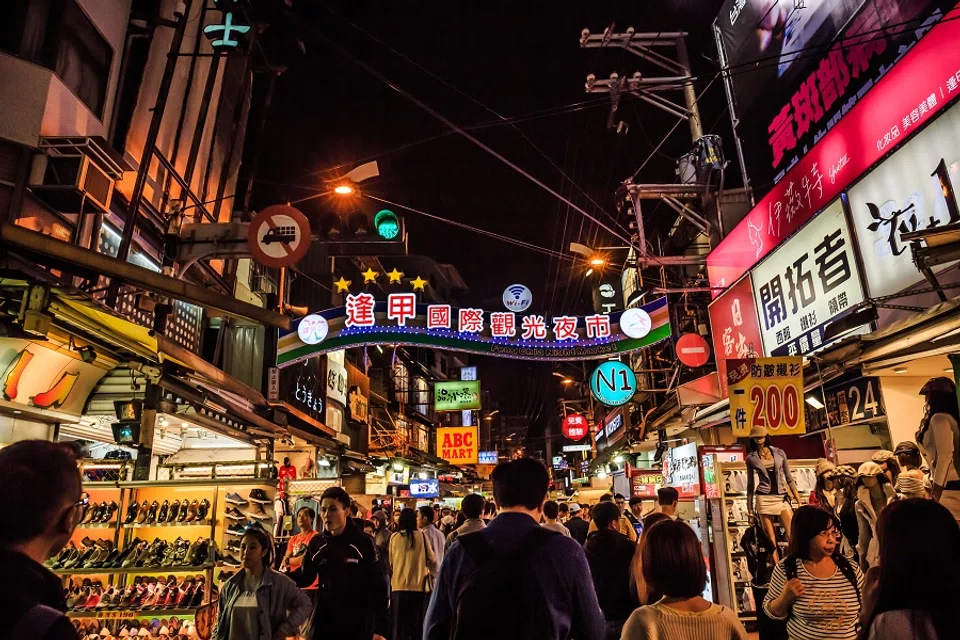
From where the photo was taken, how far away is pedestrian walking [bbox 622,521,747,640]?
109 inches

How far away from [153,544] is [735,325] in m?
11.5

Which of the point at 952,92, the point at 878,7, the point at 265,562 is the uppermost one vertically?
the point at 878,7

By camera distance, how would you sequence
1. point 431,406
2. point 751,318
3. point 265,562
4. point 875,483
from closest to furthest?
1. point 265,562
2. point 875,483
3. point 751,318
4. point 431,406

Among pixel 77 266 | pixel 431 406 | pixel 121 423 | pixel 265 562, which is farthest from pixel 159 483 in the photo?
pixel 431 406

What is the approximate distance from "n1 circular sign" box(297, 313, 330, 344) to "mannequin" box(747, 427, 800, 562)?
29.2 feet

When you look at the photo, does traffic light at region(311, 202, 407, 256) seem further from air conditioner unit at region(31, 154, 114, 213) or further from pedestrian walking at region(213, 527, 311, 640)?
pedestrian walking at region(213, 527, 311, 640)

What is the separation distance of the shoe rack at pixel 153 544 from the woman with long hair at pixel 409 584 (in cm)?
195

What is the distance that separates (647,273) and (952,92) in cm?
1695

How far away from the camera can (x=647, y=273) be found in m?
24.2

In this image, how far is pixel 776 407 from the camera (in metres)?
8.10

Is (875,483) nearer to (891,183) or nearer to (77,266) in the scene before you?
(891,183)

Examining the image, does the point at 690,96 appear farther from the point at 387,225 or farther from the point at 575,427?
the point at 575,427

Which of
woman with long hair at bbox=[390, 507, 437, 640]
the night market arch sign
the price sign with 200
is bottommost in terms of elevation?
woman with long hair at bbox=[390, 507, 437, 640]

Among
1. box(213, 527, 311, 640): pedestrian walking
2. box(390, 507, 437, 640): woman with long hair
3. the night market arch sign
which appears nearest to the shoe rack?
box(390, 507, 437, 640): woman with long hair
